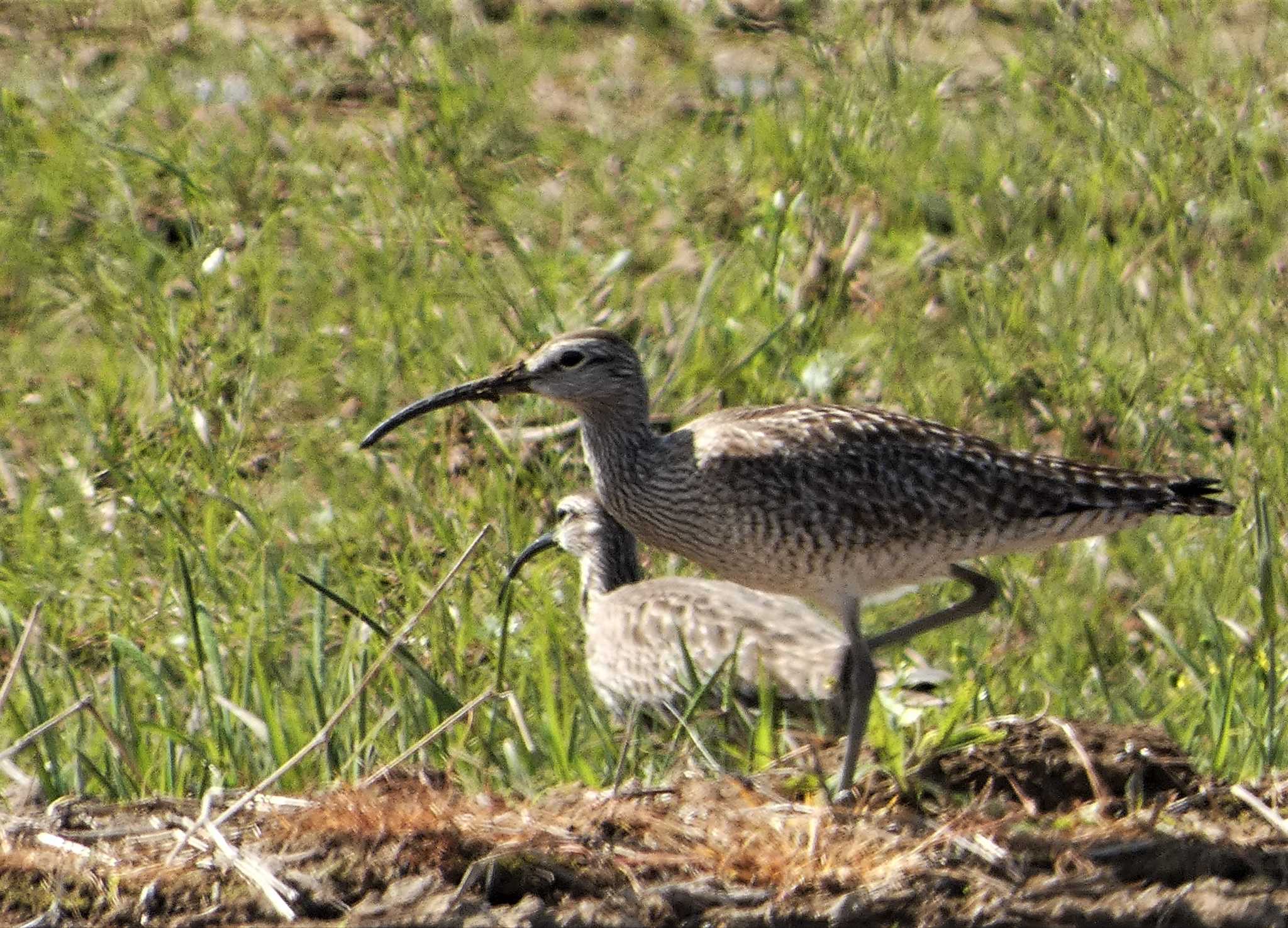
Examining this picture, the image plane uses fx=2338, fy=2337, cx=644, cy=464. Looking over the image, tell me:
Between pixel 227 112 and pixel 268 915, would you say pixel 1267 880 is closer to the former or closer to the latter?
pixel 268 915

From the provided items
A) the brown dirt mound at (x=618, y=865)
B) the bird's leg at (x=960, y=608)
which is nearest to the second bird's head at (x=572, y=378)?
the bird's leg at (x=960, y=608)

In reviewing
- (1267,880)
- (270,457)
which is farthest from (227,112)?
(1267,880)

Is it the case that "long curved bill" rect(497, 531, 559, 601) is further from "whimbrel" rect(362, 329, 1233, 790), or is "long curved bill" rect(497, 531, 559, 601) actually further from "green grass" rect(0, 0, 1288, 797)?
"whimbrel" rect(362, 329, 1233, 790)

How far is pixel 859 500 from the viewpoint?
6910mm

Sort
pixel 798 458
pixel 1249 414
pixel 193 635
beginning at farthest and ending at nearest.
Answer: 1. pixel 1249 414
2. pixel 798 458
3. pixel 193 635

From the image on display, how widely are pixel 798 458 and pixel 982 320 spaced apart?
235 cm

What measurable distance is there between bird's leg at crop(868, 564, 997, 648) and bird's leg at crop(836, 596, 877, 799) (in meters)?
0.12

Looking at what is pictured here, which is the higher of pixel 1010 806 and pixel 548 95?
pixel 548 95

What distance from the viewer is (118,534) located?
8148 millimetres

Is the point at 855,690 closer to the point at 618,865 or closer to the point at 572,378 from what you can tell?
the point at 572,378

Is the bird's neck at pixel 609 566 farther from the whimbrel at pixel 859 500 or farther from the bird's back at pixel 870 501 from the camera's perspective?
the bird's back at pixel 870 501

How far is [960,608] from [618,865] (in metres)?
2.41

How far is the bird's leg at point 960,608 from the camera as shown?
712 cm

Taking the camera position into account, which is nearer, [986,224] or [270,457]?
[270,457]
